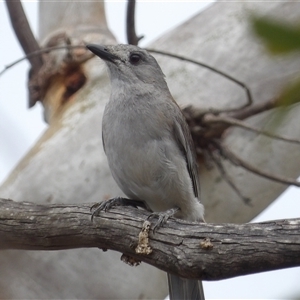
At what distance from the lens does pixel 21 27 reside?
5316 millimetres

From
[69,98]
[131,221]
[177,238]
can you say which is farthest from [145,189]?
[69,98]

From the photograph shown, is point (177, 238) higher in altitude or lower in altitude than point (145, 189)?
lower

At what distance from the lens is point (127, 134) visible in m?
3.51

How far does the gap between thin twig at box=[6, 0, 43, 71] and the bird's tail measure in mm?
2807

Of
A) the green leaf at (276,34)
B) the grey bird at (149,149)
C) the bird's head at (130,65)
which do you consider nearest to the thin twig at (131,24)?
the bird's head at (130,65)

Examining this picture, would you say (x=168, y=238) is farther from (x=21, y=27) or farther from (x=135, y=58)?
(x=21, y=27)

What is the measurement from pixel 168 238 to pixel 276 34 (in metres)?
2.04

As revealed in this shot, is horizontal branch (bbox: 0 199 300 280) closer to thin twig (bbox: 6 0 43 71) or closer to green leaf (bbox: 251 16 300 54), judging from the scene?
green leaf (bbox: 251 16 300 54)

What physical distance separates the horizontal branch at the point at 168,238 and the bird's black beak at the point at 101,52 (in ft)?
4.20

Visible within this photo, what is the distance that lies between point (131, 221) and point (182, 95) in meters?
2.22

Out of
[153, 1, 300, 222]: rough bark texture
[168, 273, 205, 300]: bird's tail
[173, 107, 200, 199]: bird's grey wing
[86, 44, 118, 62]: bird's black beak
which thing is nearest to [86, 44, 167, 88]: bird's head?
[86, 44, 118, 62]: bird's black beak

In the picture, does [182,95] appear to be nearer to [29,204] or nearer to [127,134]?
[127,134]

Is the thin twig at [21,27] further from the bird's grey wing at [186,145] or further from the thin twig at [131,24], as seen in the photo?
the bird's grey wing at [186,145]

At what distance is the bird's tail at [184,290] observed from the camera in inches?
142
